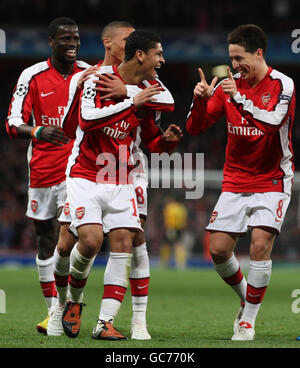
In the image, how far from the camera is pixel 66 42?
666 centimetres

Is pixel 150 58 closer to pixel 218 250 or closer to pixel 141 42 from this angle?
pixel 141 42

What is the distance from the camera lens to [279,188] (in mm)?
6113

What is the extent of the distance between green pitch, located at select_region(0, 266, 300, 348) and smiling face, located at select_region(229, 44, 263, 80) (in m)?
2.05

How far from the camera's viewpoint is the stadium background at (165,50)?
70.5 feet

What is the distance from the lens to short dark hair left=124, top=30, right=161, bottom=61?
578cm

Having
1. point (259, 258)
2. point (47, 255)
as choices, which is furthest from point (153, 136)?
point (47, 255)

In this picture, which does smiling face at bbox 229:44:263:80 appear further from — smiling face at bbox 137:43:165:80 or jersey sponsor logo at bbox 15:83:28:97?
jersey sponsor logo at bbox 15:83:28:97

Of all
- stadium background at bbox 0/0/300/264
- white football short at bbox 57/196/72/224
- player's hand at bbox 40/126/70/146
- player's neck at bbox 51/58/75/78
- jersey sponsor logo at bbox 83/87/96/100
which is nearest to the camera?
player's hand at bbox 40/126/70/146

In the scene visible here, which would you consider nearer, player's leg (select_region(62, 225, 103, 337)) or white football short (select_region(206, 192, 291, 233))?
player's leg (select_region(62, 225, 103, 337))

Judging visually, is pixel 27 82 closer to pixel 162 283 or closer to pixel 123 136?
pixel 123 136

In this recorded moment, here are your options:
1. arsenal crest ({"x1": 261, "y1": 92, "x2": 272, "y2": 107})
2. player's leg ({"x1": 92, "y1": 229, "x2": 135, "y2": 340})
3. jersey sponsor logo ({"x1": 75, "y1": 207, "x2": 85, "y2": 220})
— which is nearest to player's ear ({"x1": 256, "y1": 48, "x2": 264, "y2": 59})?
arsenal crest ({"x1": 261, "y1": 92, "x2": 272, "y2": 107})

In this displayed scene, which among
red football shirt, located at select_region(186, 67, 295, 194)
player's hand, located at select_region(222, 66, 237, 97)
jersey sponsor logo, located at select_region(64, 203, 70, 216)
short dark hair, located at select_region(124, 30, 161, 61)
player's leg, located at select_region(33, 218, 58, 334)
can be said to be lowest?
player's leg, located at select_region(33, 218, 58, 334)

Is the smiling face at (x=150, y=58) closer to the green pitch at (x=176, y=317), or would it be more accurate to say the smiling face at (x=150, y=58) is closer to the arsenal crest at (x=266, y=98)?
the arsenal crest at (x=266, y=98)

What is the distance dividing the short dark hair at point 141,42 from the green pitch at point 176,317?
82.7 inches
